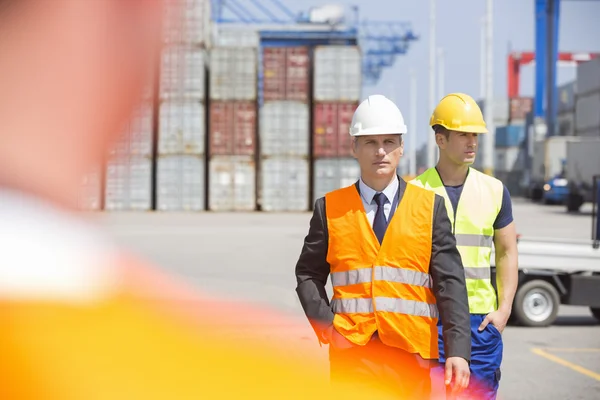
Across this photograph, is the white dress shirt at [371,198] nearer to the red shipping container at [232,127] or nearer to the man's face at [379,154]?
the man's face at [379,154]

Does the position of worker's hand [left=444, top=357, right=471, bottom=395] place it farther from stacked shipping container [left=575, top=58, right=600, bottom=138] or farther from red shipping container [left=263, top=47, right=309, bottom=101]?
stacked shipping container [left=575, top=58, right=600, bottom=138]

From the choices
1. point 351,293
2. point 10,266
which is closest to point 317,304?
point 351,293

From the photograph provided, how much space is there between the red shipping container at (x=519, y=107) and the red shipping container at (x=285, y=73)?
194 feet

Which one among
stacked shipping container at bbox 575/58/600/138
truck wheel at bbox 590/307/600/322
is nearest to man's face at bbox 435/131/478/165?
truck wheel at bbox 590/307/600/322

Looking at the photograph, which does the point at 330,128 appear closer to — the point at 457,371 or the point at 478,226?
the point at 478,226

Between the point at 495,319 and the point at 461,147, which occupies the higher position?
the point at 461,147

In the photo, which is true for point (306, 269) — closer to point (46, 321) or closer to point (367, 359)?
point (367, 359)

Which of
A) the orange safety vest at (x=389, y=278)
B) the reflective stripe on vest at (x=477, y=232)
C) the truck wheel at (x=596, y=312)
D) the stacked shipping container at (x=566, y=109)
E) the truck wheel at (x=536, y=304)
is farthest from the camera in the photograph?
the stacked shipping container at (x=566, y=109)

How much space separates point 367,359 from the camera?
3043mm

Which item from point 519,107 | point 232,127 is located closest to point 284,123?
point 232,127

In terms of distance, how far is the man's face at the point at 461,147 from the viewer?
4309 mm

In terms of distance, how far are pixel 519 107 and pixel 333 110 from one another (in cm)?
5934

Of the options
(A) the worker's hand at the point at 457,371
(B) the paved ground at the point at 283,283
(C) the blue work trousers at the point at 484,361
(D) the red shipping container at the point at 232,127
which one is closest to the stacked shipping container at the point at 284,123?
(D) the red shipping container at the point at 232,127

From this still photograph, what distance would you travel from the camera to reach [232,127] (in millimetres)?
→ 43625
